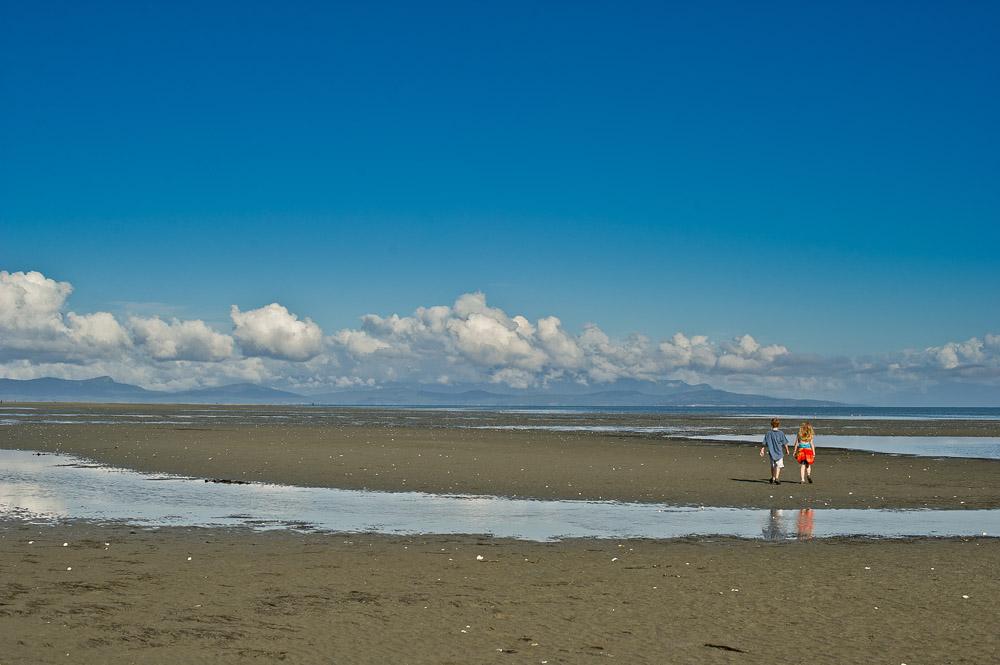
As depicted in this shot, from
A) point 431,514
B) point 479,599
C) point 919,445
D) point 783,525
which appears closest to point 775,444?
point 783,525

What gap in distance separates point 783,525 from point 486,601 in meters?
10.6

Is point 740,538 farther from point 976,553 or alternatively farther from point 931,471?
point 931,471

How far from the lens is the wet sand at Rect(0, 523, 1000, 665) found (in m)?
10.9

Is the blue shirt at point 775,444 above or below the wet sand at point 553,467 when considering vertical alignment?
above

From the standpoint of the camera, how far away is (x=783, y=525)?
2159 centimetres

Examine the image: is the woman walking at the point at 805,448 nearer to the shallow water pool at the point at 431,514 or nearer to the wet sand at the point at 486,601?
the shallow water pool at the point at 431,514

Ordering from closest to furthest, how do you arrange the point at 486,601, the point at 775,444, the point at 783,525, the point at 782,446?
the point at 486,601 < the point at 783,525 < the point at 775,444 < the point at 782,446

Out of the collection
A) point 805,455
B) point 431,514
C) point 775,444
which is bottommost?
point 431,514

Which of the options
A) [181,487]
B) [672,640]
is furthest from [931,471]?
[672,640]

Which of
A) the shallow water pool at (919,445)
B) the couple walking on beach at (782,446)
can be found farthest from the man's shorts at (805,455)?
the shallow water pool at (919,445)

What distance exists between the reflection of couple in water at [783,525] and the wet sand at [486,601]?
129 centimetres

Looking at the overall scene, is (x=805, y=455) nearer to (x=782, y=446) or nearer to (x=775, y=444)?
(x=782, y=446)

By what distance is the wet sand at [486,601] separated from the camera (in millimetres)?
10867

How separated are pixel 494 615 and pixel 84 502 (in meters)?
15.4
